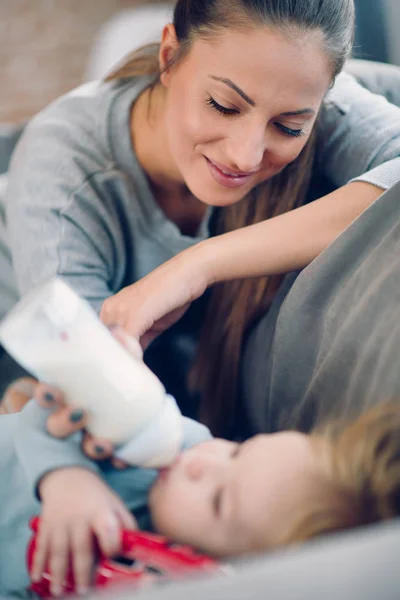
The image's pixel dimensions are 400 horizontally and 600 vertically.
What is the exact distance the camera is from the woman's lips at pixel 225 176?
81 centimetres

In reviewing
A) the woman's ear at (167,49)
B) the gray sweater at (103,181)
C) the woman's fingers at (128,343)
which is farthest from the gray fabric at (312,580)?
the woman's ear at (167,49)

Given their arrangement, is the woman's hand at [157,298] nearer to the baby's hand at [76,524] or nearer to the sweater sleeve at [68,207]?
the sweater sleeve at [68,207]

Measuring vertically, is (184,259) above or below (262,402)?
above

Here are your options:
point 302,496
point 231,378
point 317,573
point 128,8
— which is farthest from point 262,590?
point 128,8

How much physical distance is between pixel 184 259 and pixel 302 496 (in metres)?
0.35

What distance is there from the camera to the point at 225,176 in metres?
0.81

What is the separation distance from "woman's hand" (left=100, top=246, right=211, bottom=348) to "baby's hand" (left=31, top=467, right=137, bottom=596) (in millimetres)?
205

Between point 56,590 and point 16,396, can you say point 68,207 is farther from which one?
point 56,590

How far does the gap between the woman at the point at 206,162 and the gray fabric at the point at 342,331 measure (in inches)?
3.5

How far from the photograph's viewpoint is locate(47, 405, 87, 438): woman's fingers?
0.51 metres

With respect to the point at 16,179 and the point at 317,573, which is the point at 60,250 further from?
the point at 317,573

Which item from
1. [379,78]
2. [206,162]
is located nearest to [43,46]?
[379,78]

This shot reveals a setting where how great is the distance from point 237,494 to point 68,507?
5.6 inches

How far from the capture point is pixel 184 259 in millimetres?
756
